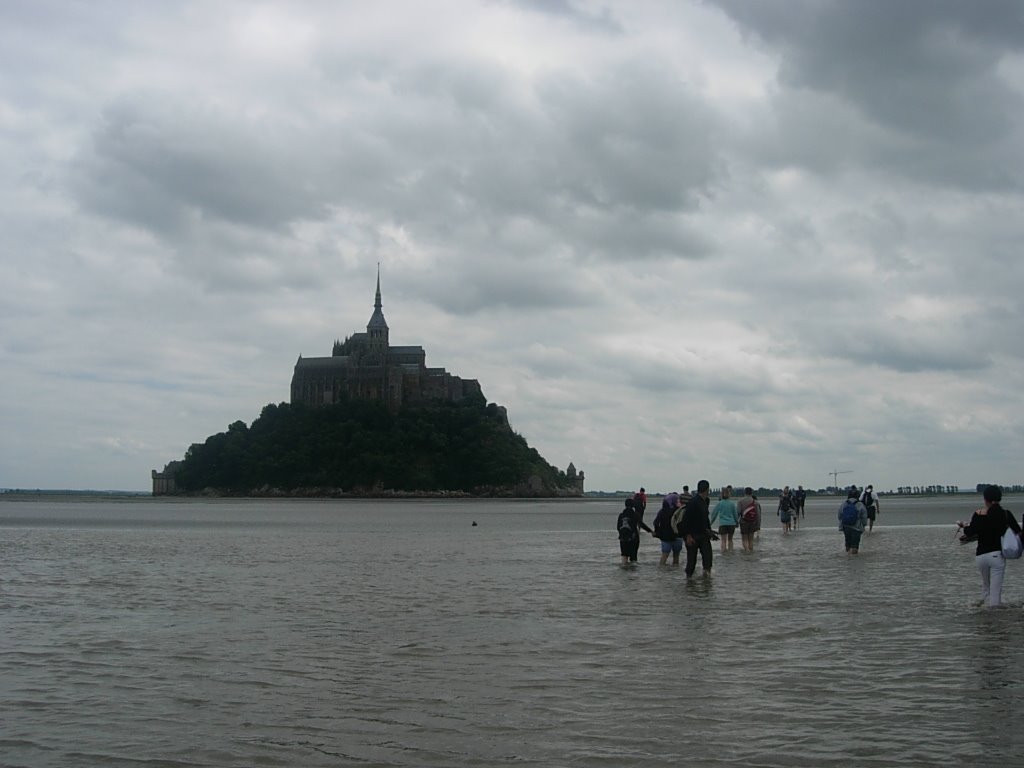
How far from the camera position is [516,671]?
10.4 metres

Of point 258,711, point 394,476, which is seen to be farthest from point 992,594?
point 394,476

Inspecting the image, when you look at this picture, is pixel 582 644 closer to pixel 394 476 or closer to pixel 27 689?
pixel 27 689

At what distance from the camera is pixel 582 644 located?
472 inches

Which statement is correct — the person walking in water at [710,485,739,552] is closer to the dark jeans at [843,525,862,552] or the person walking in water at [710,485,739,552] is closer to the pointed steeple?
the dark jeans at [843,525,862,552]

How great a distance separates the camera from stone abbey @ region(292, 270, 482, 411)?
188750 mm

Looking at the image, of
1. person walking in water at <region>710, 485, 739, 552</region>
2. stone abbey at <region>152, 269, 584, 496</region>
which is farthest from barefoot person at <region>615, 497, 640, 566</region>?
stone abbey at <region>152, 269, 584, 496</region>

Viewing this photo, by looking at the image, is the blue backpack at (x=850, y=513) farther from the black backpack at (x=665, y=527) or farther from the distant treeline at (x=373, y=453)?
the distant treeline at (x=373, y=453)

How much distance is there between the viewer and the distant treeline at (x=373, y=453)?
17738cm

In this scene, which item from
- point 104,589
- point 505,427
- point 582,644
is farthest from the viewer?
point 505,427

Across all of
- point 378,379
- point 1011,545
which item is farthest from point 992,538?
point 378,379

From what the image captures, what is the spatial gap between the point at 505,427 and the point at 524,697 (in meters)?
179

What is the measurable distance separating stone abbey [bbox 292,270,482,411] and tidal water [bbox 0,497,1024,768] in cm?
16834

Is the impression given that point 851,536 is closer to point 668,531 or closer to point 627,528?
point 668,531

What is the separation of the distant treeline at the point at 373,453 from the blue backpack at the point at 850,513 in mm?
152116
